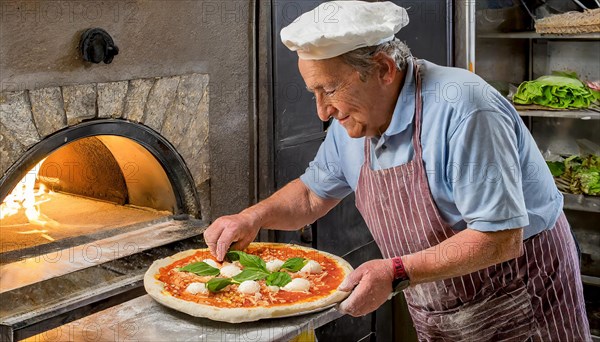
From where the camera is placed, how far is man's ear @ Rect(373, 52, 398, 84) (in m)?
2.33

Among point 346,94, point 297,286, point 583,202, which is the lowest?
point 583,202

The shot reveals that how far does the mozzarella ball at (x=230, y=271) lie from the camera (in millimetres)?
2562

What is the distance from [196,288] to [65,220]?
46.0 inches

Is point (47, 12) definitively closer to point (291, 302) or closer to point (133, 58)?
point (133, 58)

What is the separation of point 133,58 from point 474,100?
4.61 ft

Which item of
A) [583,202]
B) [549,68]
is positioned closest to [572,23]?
[549,68]

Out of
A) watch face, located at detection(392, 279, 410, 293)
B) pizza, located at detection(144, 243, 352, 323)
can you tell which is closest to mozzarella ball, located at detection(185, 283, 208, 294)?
pizza, located at detection(144, 243, 352, 323)

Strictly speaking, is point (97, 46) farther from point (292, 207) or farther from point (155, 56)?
point (292, 207)

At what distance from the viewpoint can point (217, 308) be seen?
2.27m

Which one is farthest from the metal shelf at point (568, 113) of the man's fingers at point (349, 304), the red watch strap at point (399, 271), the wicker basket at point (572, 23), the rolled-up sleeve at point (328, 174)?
the man's fingers at point (349, 304)

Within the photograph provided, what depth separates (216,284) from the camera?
2.41m

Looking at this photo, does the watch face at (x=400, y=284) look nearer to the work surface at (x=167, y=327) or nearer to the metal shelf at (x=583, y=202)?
the work surface at (x=167, y=327)

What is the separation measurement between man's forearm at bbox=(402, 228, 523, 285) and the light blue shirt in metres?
0.04

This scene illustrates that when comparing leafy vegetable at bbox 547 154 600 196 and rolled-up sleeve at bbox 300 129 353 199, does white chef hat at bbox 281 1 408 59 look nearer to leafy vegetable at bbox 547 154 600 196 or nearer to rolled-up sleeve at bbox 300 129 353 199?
rolled-up sleeve at bbox 300 129 353 199
